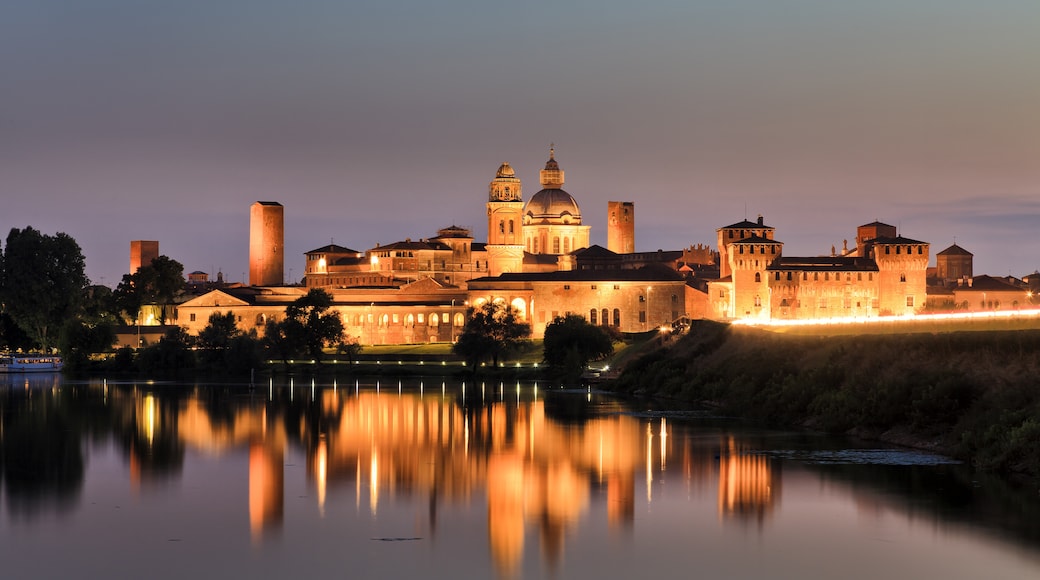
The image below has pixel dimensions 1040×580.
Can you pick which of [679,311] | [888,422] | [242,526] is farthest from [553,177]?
[242,526]

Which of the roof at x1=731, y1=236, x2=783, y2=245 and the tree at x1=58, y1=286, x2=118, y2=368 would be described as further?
the roof at x1=731, y1=236, x2=783, y2=245

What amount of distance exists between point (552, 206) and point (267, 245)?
1066 inches

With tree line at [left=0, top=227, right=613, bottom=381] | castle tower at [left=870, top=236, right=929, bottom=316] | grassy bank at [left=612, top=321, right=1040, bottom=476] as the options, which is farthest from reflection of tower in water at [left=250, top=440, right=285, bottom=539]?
castle tower at [left=870, top=236, right=929, bottom=316]

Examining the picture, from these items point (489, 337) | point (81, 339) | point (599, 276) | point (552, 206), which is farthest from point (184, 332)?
point (552, 206)

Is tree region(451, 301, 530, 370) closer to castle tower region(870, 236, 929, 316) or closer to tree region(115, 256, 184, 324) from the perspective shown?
castle tower region(870, 236, 929, 316)

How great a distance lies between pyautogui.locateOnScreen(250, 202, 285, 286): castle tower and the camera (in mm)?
140500

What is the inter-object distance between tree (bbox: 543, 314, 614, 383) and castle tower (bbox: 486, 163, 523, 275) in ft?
186

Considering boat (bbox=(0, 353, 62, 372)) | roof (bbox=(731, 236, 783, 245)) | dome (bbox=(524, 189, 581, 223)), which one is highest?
dome (bbox=(524, 189, 581, 223))

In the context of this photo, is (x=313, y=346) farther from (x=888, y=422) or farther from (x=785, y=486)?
(x=785, y=486)

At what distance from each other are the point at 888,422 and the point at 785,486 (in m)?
8.03

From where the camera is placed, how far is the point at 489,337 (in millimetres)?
79688

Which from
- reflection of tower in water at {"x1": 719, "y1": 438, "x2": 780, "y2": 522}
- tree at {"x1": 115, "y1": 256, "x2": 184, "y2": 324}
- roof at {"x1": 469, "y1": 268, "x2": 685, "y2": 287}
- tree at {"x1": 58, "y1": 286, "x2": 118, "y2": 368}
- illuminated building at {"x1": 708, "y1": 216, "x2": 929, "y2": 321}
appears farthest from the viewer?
tree at {"x1": 115, "y1": 256, "x2": 184, "y2": 324}

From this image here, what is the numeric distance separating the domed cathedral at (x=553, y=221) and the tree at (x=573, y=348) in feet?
225

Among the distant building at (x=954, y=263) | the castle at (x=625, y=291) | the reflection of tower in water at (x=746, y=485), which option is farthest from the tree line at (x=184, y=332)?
the distant building at (x=954, y=263)
